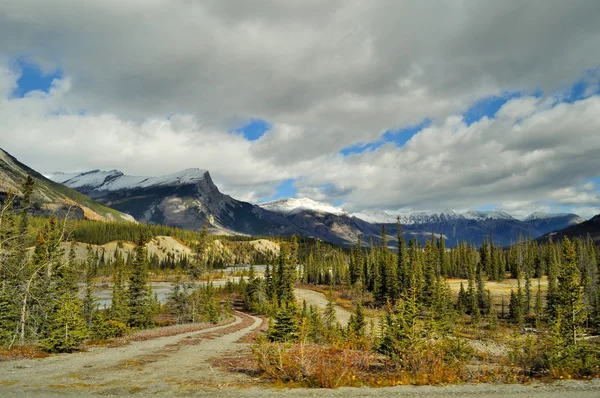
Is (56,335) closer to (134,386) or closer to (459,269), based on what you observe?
(134,386)

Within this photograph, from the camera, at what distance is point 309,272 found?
169 meters

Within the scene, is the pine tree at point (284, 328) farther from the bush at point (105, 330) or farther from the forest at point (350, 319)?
the bush at point (105, 330)

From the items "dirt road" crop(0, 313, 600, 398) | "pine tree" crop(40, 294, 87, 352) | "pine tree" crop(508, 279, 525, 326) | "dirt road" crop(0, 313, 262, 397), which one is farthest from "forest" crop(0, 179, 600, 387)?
"dirt road" crop(0, 313, 262, 397)

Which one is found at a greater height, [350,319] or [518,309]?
[350,319]

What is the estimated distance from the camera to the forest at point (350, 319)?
17.2m

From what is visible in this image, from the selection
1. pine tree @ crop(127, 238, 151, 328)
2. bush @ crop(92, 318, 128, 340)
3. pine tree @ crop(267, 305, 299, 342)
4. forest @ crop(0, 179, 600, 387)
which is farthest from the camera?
pine tree @ crop(127, 238, 151, 328)

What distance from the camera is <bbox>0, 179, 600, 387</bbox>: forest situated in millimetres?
17188

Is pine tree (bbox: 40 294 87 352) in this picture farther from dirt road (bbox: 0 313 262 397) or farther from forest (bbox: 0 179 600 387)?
dirt road (bbox: 0 313 262 397)

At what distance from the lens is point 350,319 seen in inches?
1877

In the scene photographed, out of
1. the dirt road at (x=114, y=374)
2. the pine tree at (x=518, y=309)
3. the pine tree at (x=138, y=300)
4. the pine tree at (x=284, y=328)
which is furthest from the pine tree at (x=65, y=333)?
the pine tree at (x=518, y=309)

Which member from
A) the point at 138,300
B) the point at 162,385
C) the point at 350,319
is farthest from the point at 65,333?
the point at 138,300

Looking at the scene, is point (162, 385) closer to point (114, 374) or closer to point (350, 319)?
point (114, 374)

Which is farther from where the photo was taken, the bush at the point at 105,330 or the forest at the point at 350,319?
the bush at the point at 105,330

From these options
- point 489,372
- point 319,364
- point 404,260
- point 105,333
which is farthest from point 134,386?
point 404,260
